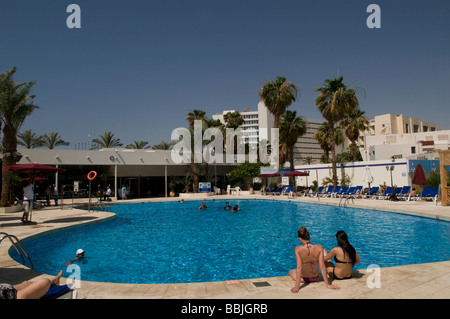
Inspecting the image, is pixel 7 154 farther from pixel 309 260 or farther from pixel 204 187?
pixel 309 260

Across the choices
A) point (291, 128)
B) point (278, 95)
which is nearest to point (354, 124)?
point (291, 128)

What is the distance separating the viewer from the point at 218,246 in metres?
8.70

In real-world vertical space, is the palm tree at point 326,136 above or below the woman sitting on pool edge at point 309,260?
above

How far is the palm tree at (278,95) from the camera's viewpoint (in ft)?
96.7

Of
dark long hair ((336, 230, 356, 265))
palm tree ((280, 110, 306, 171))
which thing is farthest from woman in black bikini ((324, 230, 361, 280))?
palm tree ((280, 110, 306, 171))

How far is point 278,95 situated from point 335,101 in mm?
6618

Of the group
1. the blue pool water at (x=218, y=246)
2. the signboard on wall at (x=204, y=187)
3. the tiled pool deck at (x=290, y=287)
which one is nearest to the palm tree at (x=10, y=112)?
the blue pool water at (x=218, y=246)

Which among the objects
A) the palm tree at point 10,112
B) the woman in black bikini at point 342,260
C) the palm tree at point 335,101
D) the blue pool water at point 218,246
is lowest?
the blue pool water at point 218,246

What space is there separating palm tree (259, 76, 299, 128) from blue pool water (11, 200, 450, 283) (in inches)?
707

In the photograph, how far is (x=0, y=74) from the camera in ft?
52.5

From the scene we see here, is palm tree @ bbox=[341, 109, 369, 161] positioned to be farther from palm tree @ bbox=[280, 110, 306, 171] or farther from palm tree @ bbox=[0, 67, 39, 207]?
palm tree @ bbox=[0, 67, 39, 207]

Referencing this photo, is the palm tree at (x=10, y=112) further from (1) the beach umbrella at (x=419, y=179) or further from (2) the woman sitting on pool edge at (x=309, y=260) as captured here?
(1) the beach umbrella at (x=419, y=179)

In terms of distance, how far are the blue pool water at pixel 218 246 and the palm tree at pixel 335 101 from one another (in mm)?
13166
